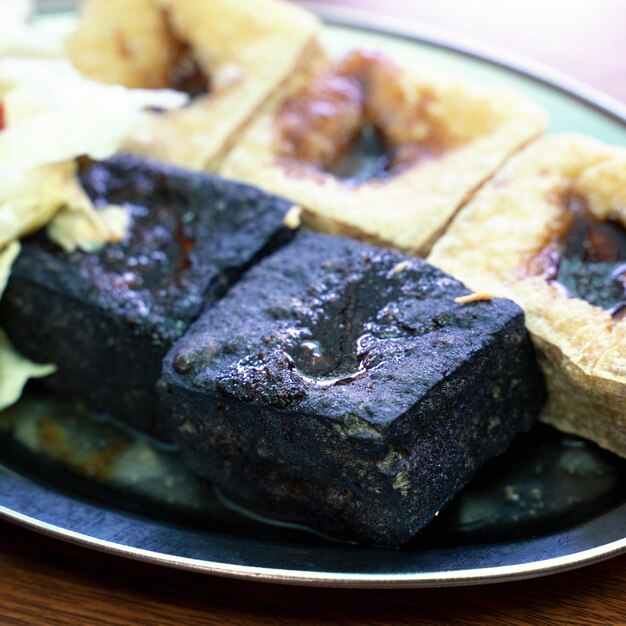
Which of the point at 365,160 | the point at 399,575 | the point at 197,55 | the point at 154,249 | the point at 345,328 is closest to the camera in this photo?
the point at 399,575

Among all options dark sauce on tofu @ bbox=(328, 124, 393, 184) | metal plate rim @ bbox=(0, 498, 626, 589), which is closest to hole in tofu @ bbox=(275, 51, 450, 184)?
dark sauce on tofu @ bbox=(328, 124, 393, 184)

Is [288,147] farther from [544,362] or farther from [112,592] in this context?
[112,592]

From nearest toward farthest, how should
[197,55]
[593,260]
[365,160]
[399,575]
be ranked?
Result: [399,575], [593,260], [365,160], [197,55]

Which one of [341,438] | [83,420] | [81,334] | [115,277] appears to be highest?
[341,438]

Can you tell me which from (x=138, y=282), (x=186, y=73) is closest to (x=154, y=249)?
(x=138, y=282)

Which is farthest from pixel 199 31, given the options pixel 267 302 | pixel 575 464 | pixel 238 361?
pixel 575 464

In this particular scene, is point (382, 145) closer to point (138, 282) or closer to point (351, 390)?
point (138, 282)

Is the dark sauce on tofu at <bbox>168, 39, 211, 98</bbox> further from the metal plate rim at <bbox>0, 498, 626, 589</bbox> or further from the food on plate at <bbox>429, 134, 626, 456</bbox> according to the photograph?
the metal plate rim at <bbox>0, 498, 626, 589</bbox>
